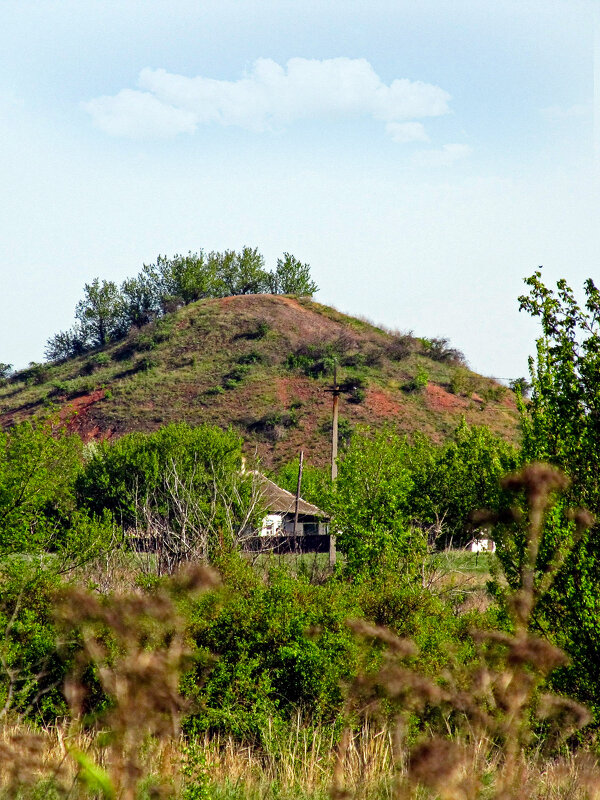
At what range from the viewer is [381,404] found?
68375mm

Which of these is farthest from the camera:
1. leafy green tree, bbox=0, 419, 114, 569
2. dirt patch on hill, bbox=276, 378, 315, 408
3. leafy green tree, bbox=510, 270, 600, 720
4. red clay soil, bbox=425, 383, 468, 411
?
red clay soil, bbox=425, 383, 468, 411

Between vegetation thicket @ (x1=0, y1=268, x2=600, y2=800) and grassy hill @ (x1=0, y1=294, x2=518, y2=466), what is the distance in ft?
119

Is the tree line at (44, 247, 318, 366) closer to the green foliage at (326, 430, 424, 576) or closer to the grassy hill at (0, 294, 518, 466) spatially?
the grassy hill at (0, 294, 518, 466)

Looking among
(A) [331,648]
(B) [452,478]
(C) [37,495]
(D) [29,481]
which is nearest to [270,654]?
(A) [331,648]

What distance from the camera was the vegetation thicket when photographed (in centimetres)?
236

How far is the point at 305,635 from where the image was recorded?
11406 mm

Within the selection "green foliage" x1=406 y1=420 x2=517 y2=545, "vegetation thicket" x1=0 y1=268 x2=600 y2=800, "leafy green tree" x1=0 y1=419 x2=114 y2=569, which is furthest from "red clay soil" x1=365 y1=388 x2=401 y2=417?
"leafy green tree" x1=0 y1=419 x2=114 y2=569

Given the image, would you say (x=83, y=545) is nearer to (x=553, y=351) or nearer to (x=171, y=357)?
(x=553, y=351)

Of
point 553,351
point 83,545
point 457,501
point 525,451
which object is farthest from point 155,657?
point 457,501

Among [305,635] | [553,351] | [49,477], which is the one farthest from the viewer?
[49,477]

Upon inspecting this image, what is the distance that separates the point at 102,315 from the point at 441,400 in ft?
142

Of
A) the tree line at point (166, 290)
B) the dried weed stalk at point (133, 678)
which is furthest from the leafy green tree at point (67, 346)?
the dried weed stalk at point (133, 678)

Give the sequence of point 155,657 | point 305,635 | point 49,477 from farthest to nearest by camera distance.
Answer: point 49,477 → point 305,635 → point 155,657

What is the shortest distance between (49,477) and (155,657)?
17.2 metres
